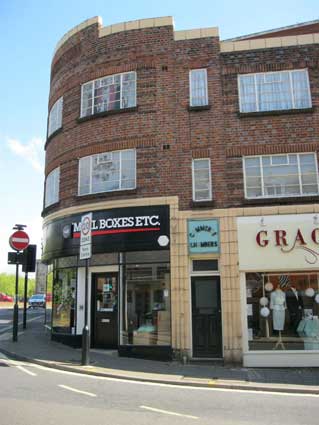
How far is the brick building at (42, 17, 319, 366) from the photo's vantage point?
42.2ft

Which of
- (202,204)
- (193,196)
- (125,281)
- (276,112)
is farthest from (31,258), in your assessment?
(276,112)

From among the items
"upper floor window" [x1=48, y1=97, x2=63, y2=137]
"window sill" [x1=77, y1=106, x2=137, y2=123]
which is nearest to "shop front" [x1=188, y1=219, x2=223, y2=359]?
"window sill" [x1=77, y1=106, x2=137, y2=123]

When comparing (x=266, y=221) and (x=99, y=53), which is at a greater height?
(x=99, y=53)

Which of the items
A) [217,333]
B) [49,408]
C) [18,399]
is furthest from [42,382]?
[217,333]

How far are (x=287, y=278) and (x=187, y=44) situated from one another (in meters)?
8.26

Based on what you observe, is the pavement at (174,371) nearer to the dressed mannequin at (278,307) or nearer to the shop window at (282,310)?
the shop window at (282,310)

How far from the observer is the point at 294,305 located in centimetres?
1284

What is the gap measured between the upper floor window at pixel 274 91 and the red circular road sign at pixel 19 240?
9425 millimetres

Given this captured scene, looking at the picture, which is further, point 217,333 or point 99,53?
point 99,53

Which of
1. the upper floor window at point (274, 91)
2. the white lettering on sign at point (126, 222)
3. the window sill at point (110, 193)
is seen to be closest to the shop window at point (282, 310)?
the white lettering on sign at point (126, 222)

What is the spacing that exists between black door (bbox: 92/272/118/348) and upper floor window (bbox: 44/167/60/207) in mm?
→ 3660

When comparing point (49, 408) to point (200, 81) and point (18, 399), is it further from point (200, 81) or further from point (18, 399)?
point (200, 81)

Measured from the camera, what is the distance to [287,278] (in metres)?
12.9

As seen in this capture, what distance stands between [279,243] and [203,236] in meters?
2.23
